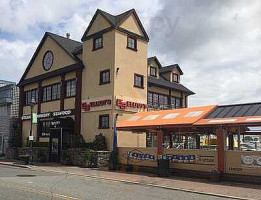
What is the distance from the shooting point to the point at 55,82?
3341 centimetres

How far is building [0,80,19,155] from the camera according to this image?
1516 inches

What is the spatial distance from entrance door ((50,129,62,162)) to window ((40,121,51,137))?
2078mm

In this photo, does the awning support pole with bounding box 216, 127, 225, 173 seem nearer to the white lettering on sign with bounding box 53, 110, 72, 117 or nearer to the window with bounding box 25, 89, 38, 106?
the white lettering on sign with bounding box 53, 110, 72, 117

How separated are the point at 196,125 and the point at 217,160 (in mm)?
2171

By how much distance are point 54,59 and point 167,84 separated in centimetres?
1064

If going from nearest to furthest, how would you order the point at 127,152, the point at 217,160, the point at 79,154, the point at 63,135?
the point at 217,160 < the point at 127,152 < the point at 79,154 < the point at 63,135

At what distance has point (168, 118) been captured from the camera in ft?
74.7

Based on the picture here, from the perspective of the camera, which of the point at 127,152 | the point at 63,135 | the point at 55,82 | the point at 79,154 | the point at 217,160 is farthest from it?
the point at 55,82

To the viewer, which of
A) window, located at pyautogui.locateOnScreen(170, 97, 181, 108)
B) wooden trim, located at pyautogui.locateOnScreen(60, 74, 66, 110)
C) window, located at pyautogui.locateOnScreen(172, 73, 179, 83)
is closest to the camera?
wooden trim, located at pyautogui.locateOnScreen(60, 74, 66, 110)

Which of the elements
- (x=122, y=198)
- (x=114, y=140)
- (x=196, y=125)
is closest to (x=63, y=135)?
(x=114, y=140)

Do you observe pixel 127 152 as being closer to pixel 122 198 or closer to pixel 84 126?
pixel 84 126

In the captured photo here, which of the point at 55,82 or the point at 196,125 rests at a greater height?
the point at 55,82

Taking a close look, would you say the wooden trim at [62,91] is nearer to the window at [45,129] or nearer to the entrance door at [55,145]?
the entrance door at [55,145]

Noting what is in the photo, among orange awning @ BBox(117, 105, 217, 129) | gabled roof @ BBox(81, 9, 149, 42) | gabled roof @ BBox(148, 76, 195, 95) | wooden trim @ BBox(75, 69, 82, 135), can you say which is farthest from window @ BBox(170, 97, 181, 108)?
orange awning @ BBox(117, 105, 217, 129)
